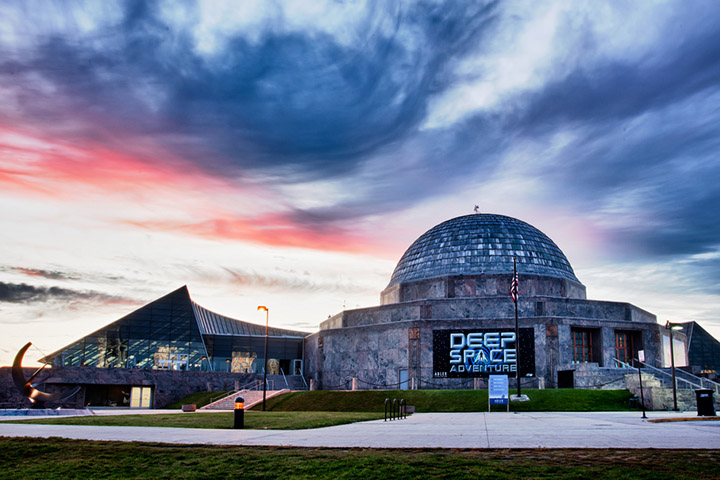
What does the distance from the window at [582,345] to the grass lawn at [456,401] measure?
6.16 metres

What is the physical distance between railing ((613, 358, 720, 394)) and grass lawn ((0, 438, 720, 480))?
68.3ft

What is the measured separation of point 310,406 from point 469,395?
21.2ft

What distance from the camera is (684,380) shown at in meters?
25.9

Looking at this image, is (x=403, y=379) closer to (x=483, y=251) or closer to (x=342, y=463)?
(x=483, y=251)

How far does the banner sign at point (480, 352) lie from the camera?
29.2 m

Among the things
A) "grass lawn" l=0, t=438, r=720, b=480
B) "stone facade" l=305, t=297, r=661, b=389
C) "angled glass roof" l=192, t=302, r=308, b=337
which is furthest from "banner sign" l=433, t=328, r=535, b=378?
"grass lawn" l=0, t=438, r=720, b=480

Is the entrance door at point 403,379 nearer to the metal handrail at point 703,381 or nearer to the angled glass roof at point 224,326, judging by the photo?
the metal handrail at point 703,381

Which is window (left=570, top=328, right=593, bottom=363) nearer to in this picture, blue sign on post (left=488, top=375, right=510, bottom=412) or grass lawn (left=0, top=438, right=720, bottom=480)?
blue sign on post (left=488, top=375, right=510, bottom=412)

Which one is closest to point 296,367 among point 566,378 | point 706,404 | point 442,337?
point 442,337

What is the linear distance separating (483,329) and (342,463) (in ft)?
79.3

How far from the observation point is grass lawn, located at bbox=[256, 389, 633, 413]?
22.2m

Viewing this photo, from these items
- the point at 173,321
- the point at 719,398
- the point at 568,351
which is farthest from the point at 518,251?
the point at 173,321

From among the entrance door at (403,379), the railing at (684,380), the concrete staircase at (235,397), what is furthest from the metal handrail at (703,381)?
the concrete staircase at (235,397)

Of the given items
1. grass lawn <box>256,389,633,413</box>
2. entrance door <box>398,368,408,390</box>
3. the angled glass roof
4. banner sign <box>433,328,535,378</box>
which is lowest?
grass lawn <box>256,389,633,413</box>
